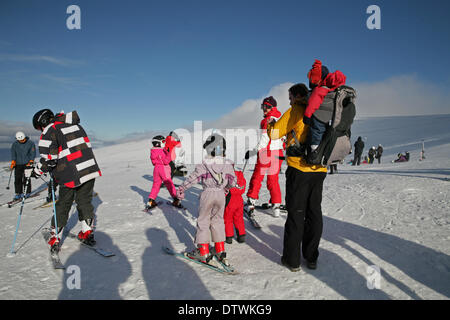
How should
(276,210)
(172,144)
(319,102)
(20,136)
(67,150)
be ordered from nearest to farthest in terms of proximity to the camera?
(319,102) → (67,150) → (276,210) → (172,144) → (20,136)

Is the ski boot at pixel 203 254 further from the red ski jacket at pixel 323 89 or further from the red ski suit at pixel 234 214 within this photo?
the red ski jacket at pixel 323 89

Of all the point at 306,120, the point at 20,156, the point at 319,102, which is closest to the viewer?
the point at 319,102

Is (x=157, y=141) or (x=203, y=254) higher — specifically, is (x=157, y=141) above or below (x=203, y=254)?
above

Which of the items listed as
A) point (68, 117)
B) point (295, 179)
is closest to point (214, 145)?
point (295, 179)

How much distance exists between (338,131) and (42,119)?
176 inches

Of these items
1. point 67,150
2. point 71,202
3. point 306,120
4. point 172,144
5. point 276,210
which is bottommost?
point 276,210

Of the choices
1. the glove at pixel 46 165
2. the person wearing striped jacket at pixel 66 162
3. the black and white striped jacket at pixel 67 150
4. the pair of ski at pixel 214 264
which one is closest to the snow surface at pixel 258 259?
the pair of ski at pixel 214 264

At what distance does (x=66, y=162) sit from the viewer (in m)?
3.79

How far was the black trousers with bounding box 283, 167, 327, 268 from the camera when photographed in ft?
9.91

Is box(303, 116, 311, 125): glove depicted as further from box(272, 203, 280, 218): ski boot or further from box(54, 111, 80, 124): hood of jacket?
box(54, 111, 80, 124): hood of jacket

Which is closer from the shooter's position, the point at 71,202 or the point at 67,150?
the point at 67,150

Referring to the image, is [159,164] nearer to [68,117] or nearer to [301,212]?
[68,117]
